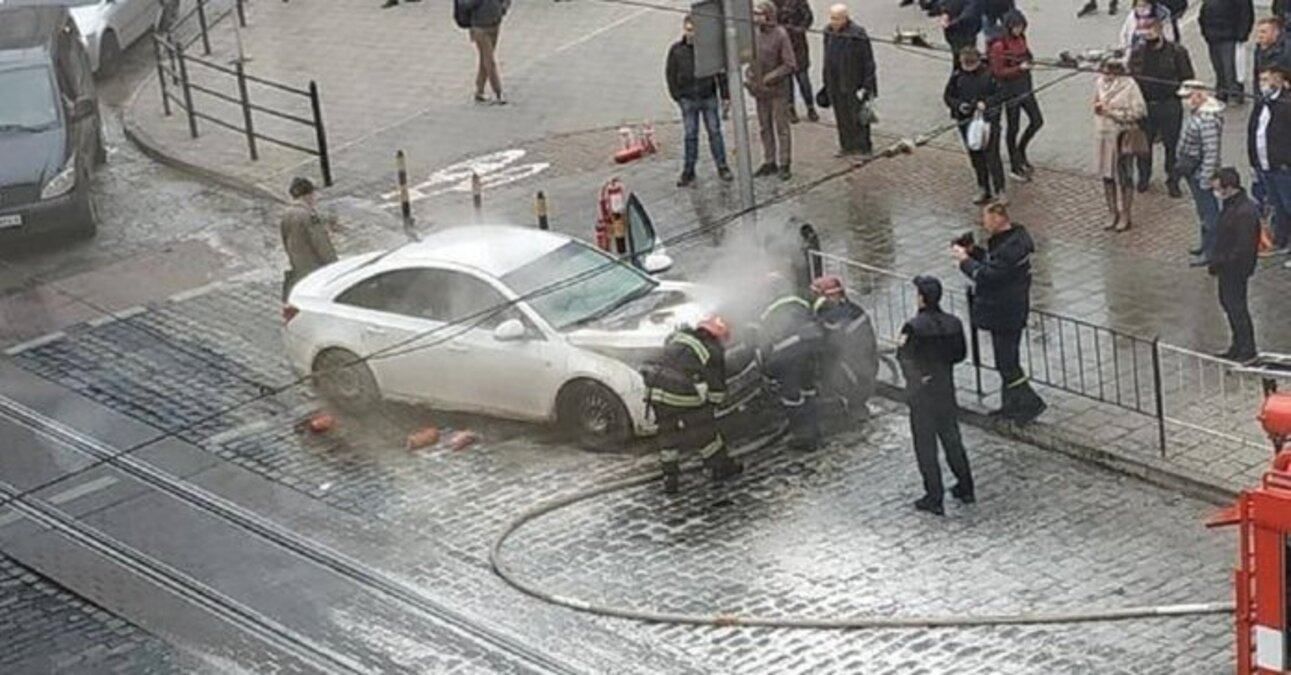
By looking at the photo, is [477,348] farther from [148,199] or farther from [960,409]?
A: [148,199]

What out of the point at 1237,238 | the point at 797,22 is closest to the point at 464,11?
the point at 797,22

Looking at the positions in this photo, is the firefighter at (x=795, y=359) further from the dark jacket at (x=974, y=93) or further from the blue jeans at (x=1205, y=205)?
the dark jacket at (x=974, y=93)

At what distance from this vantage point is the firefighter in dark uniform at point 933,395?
1648cm

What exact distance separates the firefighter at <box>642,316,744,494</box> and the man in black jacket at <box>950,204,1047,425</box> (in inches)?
79.1

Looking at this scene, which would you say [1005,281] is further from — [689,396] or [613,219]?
[613,219]

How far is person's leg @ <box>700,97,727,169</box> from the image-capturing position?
23.9m

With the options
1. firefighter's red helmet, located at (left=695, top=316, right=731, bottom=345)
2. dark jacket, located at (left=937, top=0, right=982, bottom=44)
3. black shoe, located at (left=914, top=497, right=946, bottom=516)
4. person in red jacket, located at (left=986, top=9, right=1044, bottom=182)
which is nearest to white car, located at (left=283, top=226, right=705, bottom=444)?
firefighter's red helmet, located at (left=695, top=316, right=731, bottom=345)

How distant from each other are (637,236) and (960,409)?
387 centimetres

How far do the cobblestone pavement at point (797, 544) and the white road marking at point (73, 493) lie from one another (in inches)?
35.3

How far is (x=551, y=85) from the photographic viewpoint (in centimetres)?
2822

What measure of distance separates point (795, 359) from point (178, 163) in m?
11.2

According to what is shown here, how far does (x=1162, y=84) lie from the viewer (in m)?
21.8

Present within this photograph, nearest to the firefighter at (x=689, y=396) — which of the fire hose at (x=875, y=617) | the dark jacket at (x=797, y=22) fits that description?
the fire hose at (x=875, y=617)

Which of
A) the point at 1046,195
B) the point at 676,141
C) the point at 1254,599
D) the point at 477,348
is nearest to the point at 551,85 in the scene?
the point at 676,141
